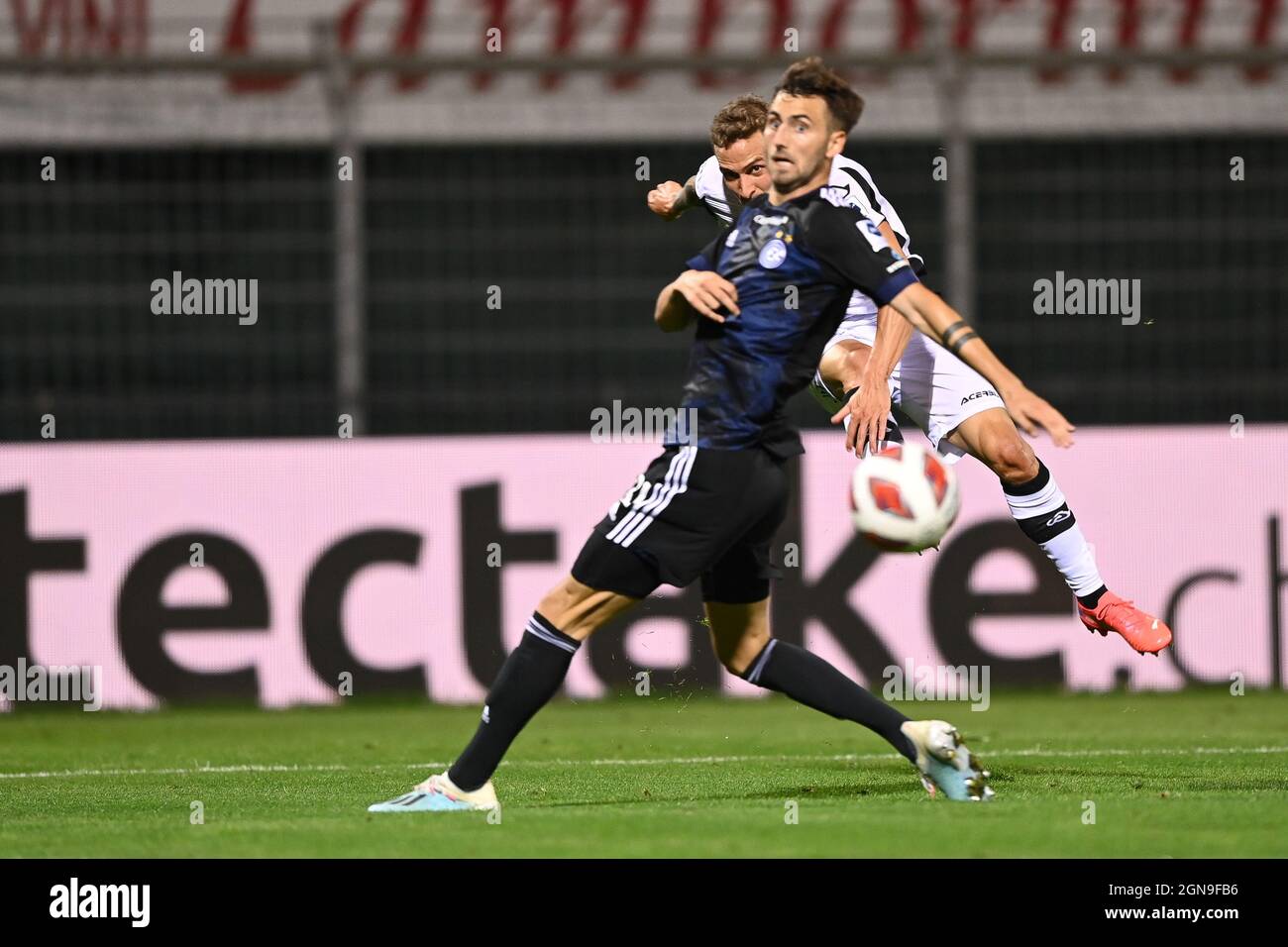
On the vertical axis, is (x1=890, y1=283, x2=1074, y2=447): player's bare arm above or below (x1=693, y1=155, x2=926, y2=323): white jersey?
below

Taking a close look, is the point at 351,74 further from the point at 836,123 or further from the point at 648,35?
the point at 836,123

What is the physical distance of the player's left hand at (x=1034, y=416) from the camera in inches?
215

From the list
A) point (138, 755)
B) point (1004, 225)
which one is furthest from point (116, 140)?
point (1004, 225)

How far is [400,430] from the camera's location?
12.2 m

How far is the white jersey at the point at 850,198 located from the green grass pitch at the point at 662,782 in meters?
1.81

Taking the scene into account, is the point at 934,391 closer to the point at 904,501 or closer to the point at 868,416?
the point at 868,416

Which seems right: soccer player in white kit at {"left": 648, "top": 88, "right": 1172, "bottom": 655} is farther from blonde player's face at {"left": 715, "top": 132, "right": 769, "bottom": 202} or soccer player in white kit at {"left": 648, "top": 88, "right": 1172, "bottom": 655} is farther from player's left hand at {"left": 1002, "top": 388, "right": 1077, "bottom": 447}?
player's left hand at {"left": 1002, "top": 388, "right": 1077, "bottom": 447}

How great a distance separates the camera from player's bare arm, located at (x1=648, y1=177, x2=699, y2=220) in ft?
25.8

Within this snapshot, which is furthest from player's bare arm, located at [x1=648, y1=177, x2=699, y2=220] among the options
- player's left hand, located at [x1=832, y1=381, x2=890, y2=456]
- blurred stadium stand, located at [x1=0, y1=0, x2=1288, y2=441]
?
blurred stadium stand, located at [x1=0, y1=0, x2=1288, y2=441]

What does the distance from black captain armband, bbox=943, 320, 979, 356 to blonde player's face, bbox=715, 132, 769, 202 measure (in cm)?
173

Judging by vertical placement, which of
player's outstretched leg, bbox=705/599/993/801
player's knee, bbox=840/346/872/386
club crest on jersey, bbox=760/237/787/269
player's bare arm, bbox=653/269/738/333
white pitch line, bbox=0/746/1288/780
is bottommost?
white pitch line, bbox=0/746/1288/780

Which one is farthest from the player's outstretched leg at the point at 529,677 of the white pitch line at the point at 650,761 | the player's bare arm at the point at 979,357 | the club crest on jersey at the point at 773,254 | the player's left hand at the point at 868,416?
the white pitch line at the point at 650,761

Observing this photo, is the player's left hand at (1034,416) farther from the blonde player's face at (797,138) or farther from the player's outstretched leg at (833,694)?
the player's outstretched leg at (833,694)

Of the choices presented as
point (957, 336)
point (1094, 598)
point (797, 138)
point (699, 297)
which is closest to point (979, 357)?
point (957, 336)
